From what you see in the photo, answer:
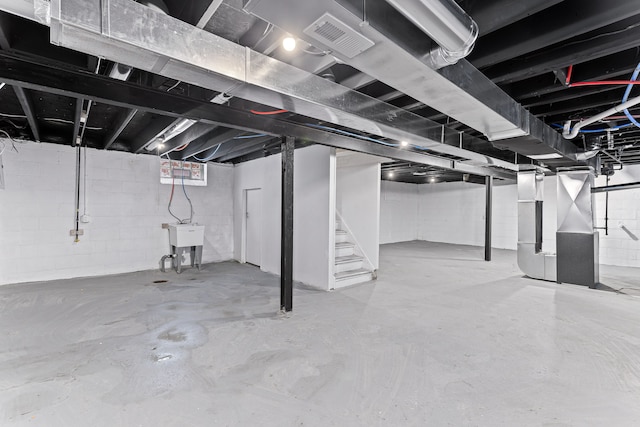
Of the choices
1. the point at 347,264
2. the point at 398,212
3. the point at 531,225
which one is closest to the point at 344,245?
Answer: the point at 347,264

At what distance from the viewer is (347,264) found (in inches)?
184

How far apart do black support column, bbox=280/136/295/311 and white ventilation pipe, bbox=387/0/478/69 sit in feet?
6.63

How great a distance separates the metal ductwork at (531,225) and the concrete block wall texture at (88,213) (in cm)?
573

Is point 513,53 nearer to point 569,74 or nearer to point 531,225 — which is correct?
point 569,74

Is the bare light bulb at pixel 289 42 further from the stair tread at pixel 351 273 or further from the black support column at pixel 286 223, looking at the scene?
the stair tread at pixel 351 273

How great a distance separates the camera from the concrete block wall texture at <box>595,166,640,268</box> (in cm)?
613

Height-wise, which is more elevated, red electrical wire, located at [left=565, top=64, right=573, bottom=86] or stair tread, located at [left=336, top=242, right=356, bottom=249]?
red electrical wire, located at [left=565, top=64, right=573, bottom=86]

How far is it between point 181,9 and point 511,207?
893 centimetres

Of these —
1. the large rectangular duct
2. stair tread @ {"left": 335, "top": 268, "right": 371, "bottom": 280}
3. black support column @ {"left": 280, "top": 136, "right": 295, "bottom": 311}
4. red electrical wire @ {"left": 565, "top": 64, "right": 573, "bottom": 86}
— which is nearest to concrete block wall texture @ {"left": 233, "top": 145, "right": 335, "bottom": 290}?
stair tread @ {"left": 335, "top": 268, "right": 371, "bottom": 280}

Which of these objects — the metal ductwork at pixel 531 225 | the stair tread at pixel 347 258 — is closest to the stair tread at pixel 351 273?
the stair tread at pixel 347 258

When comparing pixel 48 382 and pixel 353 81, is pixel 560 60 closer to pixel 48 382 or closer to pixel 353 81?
pixel 353 81

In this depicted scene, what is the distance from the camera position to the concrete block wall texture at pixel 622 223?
613 centimetres

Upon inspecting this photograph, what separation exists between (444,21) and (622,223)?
7.83 m

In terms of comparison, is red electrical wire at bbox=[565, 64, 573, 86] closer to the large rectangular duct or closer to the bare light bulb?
the bare light bulb
